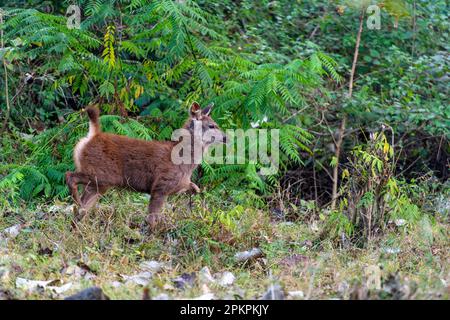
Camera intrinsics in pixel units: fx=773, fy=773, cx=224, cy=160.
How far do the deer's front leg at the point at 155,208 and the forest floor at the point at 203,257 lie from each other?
0.12 metres

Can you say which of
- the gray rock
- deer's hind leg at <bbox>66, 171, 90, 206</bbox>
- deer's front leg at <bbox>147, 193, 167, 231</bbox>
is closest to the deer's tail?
deer's hind leg at <bbox>66, 171, 90, 206</bbox>

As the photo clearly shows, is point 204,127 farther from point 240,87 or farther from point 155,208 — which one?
point 155,208

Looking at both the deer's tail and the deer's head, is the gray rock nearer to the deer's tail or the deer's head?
the deer's tail

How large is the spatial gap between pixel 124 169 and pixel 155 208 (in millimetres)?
→ 542

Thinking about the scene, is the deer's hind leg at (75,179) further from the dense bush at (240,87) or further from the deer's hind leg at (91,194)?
the dense bush at (240,87)

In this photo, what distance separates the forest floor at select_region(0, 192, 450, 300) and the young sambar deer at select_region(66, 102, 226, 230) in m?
0.22

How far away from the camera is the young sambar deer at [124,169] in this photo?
814 cm

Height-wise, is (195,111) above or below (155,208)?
above

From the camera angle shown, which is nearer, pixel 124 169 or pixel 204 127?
pixel 124 169

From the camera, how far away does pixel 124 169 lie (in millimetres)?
8312

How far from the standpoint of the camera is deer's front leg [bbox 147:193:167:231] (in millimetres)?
7884

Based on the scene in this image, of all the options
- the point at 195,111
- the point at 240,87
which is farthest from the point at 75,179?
the point at 240,87

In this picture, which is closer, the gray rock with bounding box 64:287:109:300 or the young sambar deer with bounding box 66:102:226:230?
the gray rock with bounding box 64:287:109:300

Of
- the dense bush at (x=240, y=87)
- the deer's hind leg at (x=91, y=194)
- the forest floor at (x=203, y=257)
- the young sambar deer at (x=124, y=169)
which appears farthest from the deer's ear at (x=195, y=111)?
the deer's hind leg at (x=91, y=194)
